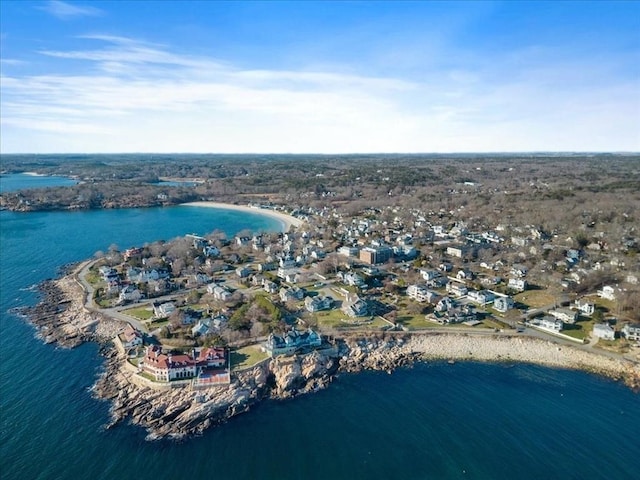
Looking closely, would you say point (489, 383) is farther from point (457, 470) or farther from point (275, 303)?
point (275, 303)

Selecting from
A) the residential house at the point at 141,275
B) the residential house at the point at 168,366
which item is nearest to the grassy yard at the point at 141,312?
the residential house at the point at 141,275

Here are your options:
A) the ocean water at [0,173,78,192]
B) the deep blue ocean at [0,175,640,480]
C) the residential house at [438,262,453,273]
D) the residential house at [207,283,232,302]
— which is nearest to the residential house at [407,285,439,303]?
the residential house at [438,262,453,273]

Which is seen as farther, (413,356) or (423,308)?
(423,308)

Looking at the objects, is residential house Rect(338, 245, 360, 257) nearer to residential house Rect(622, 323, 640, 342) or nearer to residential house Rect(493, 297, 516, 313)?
residential house Rect(493, 297, 516, 313)

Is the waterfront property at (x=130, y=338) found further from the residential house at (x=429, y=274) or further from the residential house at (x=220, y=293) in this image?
the residential house at (x=429, y=274)

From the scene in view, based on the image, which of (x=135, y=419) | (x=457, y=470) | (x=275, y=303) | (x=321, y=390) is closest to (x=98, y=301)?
(x=275, y=303)

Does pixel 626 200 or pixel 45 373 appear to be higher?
pixel 626 200

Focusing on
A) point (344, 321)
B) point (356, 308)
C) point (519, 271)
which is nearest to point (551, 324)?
point (519, 271)

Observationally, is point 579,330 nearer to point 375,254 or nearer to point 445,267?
point 445,267
